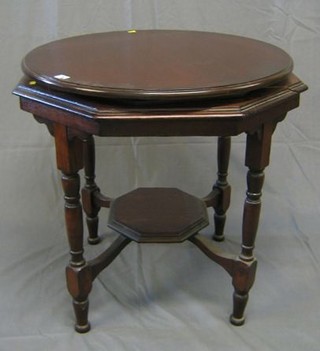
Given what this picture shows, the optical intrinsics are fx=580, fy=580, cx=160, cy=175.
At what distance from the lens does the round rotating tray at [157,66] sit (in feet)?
3.79

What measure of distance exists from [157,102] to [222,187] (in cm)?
76

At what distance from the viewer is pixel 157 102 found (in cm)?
115

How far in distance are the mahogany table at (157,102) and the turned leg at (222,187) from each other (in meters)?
0.17

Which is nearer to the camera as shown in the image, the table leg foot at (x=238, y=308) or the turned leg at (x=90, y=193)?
the table leg foot at (x=238, y=308)

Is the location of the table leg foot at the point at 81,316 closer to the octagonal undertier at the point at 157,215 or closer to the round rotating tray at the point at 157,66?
the octagonal undertier at the point at 157,215

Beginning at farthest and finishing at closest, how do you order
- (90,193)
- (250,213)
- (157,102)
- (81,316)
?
(90,193) < (81,316) < (250,213) < (157,102)

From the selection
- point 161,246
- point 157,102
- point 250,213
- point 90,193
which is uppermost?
point 157,102

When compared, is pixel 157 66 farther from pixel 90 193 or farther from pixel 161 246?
pixel 161 246

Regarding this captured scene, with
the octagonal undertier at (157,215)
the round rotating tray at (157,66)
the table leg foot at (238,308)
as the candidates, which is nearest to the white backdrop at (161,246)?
the table leg foot at (238,308)

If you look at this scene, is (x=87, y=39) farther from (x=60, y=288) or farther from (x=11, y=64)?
(x=60, y=288)

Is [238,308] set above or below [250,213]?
below

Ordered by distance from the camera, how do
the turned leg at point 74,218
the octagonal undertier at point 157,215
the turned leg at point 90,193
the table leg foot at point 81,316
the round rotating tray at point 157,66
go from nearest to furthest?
the round rotating tray at point 157,66, the turned leg at point 74,218, the table leg foot at point 81,316, the octagonal undertier at point 157,215, the turned leg at point 90,193

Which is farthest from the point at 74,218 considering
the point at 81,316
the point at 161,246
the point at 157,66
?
the point at 161,246

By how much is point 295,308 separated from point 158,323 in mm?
388
